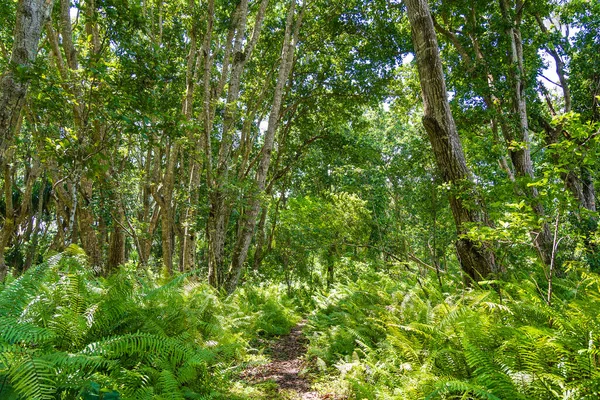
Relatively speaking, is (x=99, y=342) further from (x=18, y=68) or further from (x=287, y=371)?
(x=287, y=371)

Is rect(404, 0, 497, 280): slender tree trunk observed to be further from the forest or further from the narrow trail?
the narrow trail

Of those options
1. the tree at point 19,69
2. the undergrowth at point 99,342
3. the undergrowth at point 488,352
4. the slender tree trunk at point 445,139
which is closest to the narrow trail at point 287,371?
the undergrowth at point 488,352

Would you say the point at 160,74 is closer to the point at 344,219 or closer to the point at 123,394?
the point at 123,394

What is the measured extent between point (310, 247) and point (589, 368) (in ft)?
25.2

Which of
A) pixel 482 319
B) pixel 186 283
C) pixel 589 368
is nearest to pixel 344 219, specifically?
pixel 186 283

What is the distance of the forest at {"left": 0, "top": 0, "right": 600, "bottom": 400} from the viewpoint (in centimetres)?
281

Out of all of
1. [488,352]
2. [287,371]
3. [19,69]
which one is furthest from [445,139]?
[19,69]

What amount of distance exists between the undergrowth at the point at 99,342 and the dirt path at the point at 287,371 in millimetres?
725

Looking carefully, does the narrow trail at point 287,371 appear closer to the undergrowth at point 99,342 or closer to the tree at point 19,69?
the undergrowth at point 99,342

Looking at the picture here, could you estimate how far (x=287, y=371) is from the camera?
517 centimetres

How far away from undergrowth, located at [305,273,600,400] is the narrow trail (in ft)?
1.27

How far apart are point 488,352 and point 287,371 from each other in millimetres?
3041

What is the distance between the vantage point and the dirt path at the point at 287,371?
4.29 meters

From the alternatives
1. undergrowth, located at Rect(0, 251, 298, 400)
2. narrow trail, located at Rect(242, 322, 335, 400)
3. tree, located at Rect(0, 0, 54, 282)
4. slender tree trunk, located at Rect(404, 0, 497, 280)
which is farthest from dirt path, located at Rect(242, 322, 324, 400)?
tree, located at Rect(0, 0, 54, 282)
